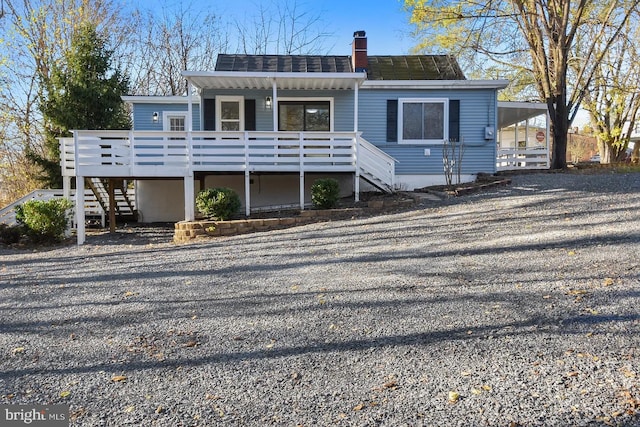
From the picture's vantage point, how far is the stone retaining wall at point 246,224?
957 centimetres

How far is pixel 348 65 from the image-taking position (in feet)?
43.9

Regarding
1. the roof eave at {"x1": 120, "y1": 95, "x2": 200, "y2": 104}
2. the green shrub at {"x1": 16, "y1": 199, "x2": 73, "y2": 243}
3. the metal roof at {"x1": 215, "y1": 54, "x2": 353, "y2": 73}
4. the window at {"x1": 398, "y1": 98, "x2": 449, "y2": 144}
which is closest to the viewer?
the green shrub at {"x1": 16, "y1": 199, "x2": 73, "y2": 243}

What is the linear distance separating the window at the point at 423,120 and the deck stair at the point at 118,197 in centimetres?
798

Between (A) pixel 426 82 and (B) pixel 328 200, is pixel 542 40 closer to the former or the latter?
(A) pixel 426 82

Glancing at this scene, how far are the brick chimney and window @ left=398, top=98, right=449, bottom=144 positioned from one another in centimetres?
147

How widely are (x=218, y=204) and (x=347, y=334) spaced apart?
21.5ft

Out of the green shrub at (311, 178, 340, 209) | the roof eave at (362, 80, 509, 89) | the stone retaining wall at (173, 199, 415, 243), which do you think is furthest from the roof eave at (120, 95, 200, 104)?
the green shrub at (311, 178, 340, 209)

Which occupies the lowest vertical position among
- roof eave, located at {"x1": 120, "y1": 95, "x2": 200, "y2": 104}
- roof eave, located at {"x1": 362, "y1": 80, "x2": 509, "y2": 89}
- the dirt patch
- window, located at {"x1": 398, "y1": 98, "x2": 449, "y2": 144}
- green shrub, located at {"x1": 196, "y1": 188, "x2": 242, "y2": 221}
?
green shrub, located at {"x1": 196, "y1": 188, "x2": 242, "y2": 221}

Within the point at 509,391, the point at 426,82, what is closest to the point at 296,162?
the point at 426,82

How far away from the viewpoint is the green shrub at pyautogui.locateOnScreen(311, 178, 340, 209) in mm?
10328

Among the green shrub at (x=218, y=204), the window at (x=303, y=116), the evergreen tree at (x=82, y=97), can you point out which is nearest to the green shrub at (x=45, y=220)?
the green shrub at (x=218, y=204)

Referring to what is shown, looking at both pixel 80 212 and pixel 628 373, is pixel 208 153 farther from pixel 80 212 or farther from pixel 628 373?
pixel 628 373

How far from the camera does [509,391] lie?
2721mm

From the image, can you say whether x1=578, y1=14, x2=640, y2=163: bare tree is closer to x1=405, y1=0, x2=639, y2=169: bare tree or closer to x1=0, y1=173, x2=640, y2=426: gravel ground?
x1=405, y1=0, x2=639, y2=169: bare tree
